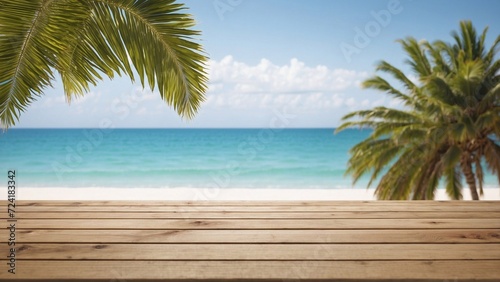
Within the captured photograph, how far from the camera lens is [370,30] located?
533cm

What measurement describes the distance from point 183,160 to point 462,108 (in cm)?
2240

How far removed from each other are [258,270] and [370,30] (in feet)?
15.2

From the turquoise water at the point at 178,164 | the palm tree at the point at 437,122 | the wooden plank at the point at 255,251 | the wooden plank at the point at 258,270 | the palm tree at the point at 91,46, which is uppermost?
the turquoise water at the point at 178,164

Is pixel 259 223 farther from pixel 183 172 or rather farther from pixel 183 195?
pixel 183 172

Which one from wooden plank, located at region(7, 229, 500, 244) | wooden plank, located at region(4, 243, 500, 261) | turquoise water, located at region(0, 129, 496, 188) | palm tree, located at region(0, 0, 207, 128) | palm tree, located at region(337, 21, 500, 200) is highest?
turquoise water, located at region(0, 129, 496, 188)

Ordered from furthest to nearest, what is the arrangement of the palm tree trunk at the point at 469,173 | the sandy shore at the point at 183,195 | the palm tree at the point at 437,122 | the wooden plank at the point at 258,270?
1. the sandy shore at the point at 183,195
2. the palm tree trunk at the point at 469,173
3. the palm tree at the point at 437,122
4. the wooden plank at the point at 258,270

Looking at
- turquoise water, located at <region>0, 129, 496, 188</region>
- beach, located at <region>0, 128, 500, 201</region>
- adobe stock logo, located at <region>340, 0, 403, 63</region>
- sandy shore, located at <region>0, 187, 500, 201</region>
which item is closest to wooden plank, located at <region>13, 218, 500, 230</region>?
adobe stock logo, located at <region>340, 0, 403, 63</region>

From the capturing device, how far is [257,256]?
65.1 inches

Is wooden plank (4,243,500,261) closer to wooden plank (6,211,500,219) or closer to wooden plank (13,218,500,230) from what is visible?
wooden plank (13,218,500,230)

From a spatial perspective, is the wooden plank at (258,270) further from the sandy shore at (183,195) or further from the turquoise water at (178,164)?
the sandy shore at (183,195)

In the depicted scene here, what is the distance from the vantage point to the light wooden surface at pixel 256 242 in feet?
4.89

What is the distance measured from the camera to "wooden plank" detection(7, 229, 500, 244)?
1.87 metres

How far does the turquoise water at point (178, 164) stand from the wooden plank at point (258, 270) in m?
11.6

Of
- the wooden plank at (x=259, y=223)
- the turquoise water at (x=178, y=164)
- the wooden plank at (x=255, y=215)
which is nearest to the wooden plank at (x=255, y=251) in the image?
the wooden plank at (x=259, y=223)
